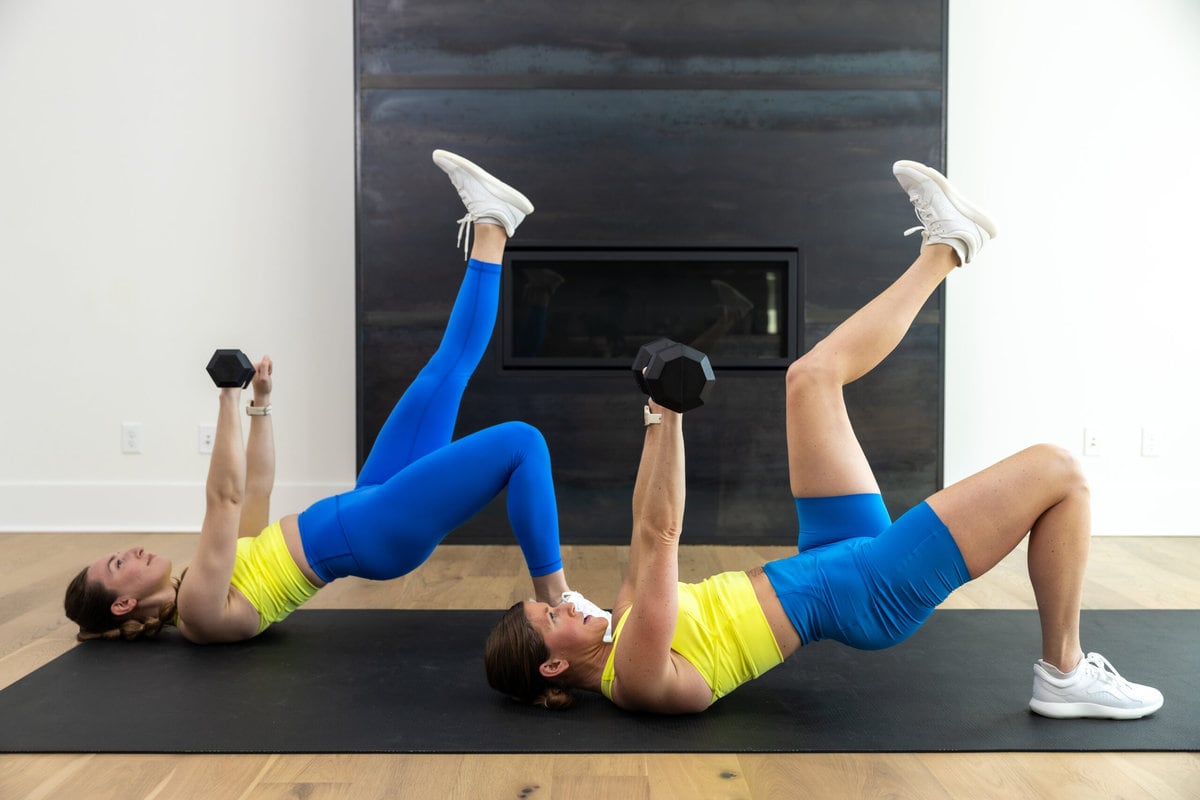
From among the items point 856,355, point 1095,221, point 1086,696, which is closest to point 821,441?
point 856,355

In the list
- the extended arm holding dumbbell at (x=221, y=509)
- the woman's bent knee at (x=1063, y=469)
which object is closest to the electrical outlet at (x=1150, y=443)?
the woman's bent knee at (x=1063, y=469)

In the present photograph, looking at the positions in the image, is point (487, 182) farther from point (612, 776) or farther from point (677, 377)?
point (612, 776)

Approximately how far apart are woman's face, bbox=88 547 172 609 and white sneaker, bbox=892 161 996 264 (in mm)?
1798

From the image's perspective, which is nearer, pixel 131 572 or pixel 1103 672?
pixel 1103 672

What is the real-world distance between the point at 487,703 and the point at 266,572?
0.67 meters

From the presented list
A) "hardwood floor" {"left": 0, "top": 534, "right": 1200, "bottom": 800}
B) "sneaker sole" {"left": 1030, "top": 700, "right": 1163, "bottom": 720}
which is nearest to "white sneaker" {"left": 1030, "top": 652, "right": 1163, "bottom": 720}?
"sneaker sole" {"left": 1030, "top": 700, "right": 1163, "bottom": 720}

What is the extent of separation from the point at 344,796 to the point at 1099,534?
3.50 metres

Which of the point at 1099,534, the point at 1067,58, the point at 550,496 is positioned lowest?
the point at 1099,534

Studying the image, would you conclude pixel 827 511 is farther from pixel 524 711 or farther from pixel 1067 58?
pixel 1067 58

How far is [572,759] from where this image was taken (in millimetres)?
1765

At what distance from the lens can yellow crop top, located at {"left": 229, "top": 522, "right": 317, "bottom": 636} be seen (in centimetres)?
241

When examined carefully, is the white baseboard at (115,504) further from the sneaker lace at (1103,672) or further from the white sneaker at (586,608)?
the sneaker lace at (1103,672)

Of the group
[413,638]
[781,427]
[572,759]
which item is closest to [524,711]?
[572,759]

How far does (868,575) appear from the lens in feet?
6.11
